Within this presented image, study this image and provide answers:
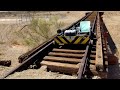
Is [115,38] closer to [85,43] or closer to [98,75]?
[85,43]

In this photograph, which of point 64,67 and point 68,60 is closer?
point 64,67

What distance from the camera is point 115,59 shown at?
1079cm

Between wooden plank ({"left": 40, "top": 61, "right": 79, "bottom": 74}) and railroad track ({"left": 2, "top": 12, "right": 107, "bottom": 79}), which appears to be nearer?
railroad track ({"left": 2, "top": 12, "right": 107, "bottom": 79})

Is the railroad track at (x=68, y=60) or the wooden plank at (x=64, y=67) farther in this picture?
the wooden plank at (x=64, y=67)

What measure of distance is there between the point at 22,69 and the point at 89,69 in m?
1.73

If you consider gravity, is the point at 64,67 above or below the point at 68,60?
below
